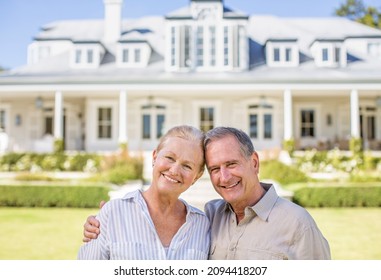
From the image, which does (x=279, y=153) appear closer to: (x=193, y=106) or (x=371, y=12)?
(x=193, y=106)

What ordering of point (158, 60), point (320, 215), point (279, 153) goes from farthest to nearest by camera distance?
point (158, 60) → point (279, 153) → point (320, 215)

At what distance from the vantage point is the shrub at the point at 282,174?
5914 millimetres

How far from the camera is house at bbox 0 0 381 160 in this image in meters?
6.80

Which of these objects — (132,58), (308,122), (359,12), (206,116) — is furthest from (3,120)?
(359,12)

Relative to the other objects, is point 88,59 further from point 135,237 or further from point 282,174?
point 135,237

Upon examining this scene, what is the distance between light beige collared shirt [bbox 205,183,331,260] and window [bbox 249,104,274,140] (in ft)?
24.7

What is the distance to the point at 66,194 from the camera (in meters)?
5.20

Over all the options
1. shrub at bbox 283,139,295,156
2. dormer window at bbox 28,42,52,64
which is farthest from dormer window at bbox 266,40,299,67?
dormer window at bbox 28,42,52,64

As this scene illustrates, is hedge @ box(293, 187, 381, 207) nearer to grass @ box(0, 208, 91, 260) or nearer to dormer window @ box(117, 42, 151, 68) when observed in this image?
grass @ box(0, 208, 91, 260)

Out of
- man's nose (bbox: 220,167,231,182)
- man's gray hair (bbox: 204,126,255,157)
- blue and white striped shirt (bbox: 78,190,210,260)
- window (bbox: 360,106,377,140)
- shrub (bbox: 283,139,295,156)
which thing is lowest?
blue and white striped shirt (bbox: 78,190,210,260)
